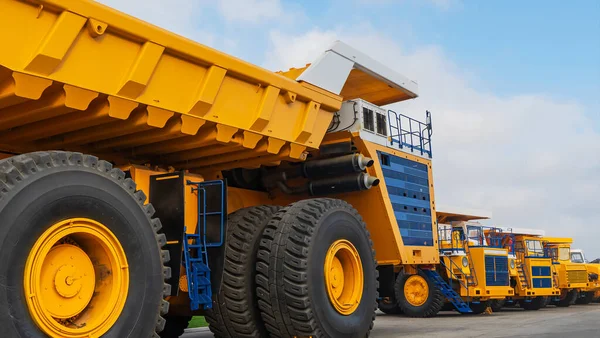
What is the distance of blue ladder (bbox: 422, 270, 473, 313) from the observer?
39.3 ft

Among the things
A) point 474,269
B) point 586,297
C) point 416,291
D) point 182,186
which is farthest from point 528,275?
point 182,186

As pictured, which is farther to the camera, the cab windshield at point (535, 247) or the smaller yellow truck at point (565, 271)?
the smaller yellow truck at point (565, 271)

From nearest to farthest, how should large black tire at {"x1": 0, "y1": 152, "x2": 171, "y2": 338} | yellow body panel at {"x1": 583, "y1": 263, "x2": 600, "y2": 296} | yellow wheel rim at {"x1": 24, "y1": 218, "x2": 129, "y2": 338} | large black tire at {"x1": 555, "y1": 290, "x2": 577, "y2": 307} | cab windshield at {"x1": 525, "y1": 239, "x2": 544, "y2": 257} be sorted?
1. large black tire at {"x1": 0, "y1": 152, "x2": 171, "y2": 338}
2. yellow wheel rim at {"x1": 24, "y1": 218, "x2": 129, "y2": 338}
3. cab windshield at {"x1": 525, "y1": 239, "x2": 544, "y2": 257}
4. large black tire at {"x1": 555, "y1": 290, "x2": 577, "y2": 307}
5. yellow body panel at {"x1": 583, "y1": 263, "x2": 600, "y2": 296}

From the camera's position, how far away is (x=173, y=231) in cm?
568

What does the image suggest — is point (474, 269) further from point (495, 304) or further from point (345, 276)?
point (345, 276)

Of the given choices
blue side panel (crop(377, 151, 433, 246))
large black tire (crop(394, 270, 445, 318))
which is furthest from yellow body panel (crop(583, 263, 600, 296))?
blue side panel (crop(377, 151, 433, 246))

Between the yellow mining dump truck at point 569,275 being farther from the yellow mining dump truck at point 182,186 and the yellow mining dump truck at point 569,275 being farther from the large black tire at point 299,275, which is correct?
the large black tire at point 299,275

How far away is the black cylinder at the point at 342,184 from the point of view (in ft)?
26.1

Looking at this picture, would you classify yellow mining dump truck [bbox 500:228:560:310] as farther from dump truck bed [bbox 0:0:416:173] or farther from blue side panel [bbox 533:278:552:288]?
dump truck bed [bbox 0:0:416:173]

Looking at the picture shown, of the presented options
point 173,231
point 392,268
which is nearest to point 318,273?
point 173,231

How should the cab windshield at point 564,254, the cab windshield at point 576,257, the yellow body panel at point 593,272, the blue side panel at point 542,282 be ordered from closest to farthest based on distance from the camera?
1. the blue side panel at point 542,282
2. the yellow body panel at point 593,272
3. the cab windshield at point 564,254
4. the cab windshield at point 576,257

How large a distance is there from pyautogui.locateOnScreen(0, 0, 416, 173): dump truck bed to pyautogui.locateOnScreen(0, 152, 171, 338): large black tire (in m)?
0.53

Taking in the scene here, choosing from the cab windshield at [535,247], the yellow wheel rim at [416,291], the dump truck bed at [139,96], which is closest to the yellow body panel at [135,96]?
the dump truck bed at [139,96]

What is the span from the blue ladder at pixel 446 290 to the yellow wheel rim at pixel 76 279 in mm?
7970
